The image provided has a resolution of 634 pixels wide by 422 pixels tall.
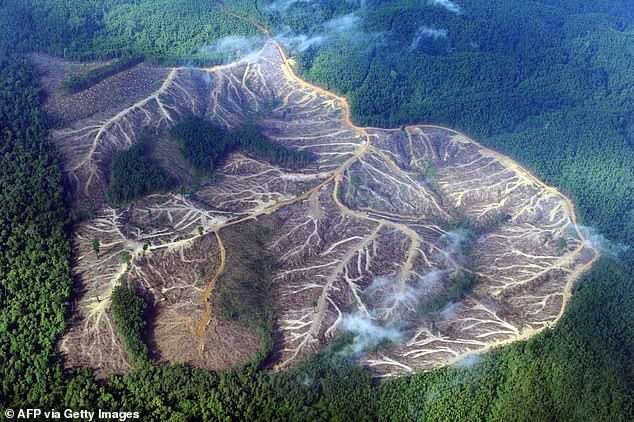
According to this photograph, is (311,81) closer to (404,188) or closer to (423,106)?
(423,106)

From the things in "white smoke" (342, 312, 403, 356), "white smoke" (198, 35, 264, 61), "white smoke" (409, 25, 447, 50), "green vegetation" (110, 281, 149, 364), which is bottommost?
"white smoke" (342, 312, 403, 356)

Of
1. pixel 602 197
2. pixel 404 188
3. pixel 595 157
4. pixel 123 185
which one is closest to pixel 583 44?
pixel 595 157

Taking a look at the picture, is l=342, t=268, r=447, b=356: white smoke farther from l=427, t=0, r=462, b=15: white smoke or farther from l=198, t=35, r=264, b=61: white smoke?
l=427, t=0, r=462, b=15: white smoke

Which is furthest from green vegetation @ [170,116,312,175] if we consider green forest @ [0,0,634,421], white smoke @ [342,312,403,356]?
white smoke @ [342,312,403,356]

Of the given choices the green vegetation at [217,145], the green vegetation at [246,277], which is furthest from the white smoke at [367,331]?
the green vegetation at [217,145]

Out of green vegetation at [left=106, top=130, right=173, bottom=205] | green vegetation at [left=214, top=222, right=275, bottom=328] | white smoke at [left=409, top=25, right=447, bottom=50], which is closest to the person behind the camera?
green vegetation at [left=214, top=222, right=275, bottom=328]

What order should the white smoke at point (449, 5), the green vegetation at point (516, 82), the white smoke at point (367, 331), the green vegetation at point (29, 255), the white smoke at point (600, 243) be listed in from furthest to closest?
1. the white smoke at point (449, 5)
2. the green vegetation at point (516, 82)
3. the white smoke at point (600, 243)
4. the white smoke at point (367, 331)
5. the green vegetation at point (29, 255)

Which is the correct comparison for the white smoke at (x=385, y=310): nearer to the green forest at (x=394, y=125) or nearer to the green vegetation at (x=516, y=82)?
the green forest at (x=394, y=125)
